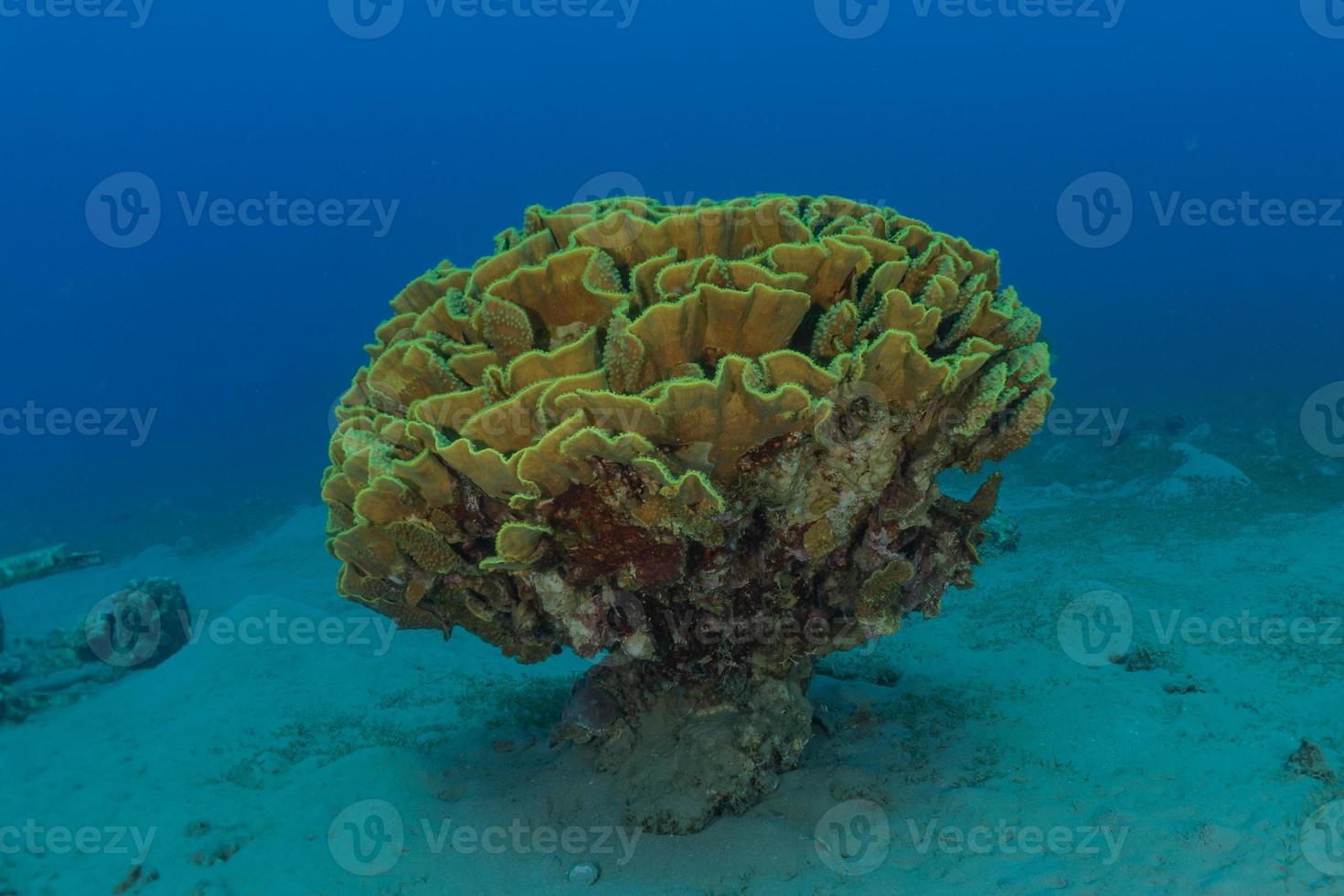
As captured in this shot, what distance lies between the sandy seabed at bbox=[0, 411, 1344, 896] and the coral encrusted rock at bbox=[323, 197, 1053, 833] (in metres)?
0.60

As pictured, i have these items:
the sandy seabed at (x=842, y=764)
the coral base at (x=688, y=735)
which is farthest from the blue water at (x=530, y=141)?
the coral base at (x=688, y=735)

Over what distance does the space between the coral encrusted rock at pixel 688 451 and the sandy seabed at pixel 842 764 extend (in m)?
0.60

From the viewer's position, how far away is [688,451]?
3510 millimetres

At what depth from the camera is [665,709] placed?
4.80 m

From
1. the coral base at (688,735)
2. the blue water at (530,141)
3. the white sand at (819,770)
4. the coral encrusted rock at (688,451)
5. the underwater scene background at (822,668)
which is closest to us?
the coral encrusted rock at (688,451)

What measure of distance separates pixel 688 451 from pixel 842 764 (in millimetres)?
2562

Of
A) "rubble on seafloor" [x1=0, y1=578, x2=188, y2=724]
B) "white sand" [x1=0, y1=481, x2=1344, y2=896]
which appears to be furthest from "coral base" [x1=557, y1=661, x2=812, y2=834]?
"rubble on seafloor" [x1=0, y1=578, x2=188, y2=724]

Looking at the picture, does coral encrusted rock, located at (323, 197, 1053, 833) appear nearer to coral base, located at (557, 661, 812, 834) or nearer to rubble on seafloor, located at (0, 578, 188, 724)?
coral base, located at (557, 661, 812, 834)

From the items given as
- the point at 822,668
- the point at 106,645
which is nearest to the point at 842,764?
the point at 822,668

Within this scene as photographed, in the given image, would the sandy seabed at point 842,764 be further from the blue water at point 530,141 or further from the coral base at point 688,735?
the blue water at point 530,141

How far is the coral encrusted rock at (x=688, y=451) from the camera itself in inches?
134

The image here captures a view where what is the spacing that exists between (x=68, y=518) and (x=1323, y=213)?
361 ft

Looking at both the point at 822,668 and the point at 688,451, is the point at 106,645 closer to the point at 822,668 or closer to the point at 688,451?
the point at 822,668

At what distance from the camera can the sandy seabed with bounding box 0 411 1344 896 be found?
13.0 ft
